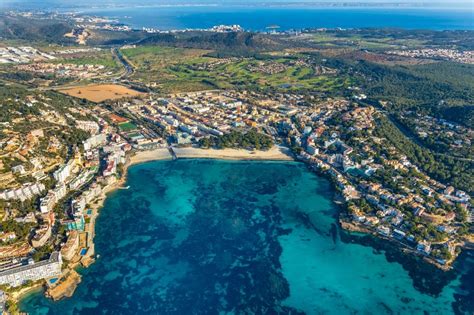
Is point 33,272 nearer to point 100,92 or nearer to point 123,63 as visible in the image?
point 100,92

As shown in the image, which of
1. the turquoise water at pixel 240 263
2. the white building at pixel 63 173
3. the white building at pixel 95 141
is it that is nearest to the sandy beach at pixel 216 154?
the white building at pixel 95 141

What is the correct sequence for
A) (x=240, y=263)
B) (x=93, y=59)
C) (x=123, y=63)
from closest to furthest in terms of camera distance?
(x=240, y=263) → (x=123, y=63) → (x=93, y=59)

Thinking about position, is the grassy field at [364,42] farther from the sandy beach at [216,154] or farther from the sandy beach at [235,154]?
the sandy beach at [216,154]

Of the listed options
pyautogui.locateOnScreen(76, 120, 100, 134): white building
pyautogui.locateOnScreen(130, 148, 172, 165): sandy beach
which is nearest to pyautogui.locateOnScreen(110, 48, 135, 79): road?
pyautogui.locateOnScreen(76, 120, 100, 134): white building

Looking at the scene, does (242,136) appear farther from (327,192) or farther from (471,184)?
(471,184)

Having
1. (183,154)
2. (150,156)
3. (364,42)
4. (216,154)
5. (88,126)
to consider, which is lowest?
(150,156)

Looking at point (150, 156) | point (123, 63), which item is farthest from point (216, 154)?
point (123, 63)
